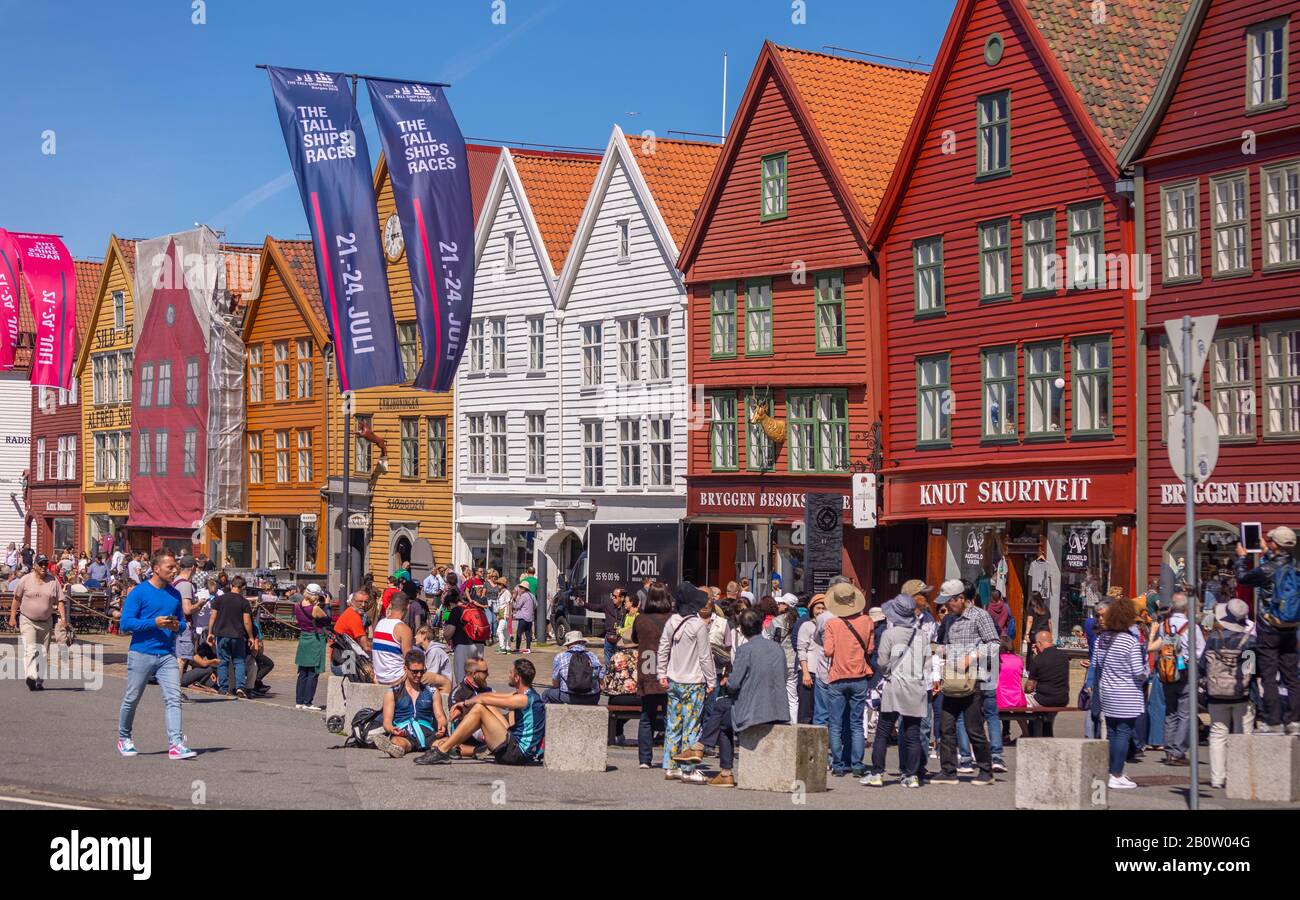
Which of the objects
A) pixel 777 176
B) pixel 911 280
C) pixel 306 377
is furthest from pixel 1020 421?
pixel 306 377

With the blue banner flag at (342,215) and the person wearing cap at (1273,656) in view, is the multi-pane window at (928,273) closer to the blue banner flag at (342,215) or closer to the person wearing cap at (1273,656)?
the blue banner flag at (342,215)

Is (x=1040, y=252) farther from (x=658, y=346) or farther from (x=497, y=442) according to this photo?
(x=497, y=442)

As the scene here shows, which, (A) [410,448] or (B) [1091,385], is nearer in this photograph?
(B) [1091,385]

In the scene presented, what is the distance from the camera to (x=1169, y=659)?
19859mm

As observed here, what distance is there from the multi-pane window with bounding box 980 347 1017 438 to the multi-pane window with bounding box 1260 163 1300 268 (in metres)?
6.56

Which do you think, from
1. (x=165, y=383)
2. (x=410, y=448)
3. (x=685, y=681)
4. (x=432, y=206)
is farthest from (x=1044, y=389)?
(x=165, y=383)

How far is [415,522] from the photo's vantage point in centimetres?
5566

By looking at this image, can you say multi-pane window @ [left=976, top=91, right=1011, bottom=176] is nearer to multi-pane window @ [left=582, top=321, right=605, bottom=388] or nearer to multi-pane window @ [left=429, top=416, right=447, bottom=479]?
multi-pane window @ [left=582, top=321, right=605, bottom=388]

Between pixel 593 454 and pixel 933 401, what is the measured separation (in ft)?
41.8

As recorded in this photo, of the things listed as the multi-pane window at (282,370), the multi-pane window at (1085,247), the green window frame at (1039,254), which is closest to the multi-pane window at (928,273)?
the green window frame at (1039,254)

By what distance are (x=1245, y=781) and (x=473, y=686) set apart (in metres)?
7.95

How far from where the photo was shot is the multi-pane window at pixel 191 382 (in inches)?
2613

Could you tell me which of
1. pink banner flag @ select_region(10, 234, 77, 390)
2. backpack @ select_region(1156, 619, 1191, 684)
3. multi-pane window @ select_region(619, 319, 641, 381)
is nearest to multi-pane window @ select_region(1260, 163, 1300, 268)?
backpack @ select_region(1156, 619, 1191, 684)
